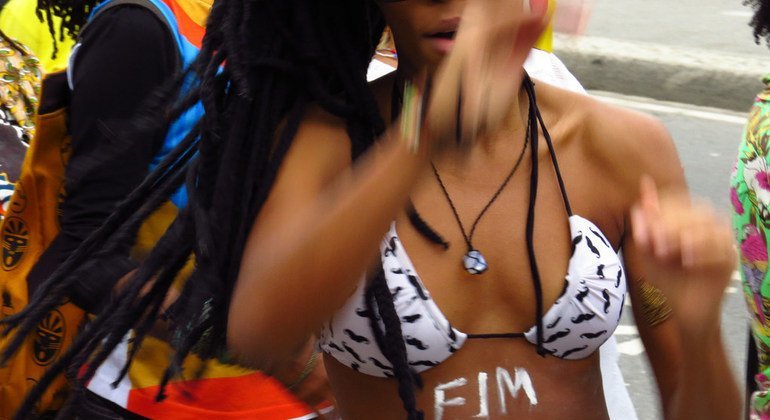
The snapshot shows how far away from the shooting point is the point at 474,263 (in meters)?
2.01

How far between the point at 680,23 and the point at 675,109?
279cm

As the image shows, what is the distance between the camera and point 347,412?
209 centimetres

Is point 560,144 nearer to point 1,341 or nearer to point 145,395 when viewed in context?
point 145,395

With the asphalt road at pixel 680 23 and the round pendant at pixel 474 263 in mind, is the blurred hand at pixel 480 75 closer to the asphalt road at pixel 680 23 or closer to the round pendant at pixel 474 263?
the round pendant at pixel 474 263

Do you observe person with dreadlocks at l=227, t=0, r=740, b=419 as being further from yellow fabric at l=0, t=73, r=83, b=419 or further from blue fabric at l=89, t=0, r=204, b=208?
yellow fabric at l=0, t=73, r=83, b=419

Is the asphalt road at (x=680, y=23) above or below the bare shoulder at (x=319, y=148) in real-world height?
below

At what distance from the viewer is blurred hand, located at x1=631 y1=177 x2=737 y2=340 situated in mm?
1548

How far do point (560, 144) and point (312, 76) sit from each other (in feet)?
1.62

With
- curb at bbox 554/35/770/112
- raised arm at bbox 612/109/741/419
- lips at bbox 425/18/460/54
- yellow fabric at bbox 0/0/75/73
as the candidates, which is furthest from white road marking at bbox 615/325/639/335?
curb at bbox 554/35/770/112

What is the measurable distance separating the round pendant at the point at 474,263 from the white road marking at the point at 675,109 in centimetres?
647

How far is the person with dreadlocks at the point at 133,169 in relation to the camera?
227 centimetres

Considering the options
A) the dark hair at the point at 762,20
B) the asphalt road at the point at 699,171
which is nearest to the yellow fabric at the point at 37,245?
the dark hair at the point at 762,20

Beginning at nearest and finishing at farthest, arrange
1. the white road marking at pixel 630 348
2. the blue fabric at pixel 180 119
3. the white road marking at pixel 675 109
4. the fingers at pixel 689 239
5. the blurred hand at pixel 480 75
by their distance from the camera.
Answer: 1. the blurred hand at pixel 480 75
2. the fingers at pixel 689 239
3. the blue fabric at pixel 180 119
4. the white road marking at pixel 630 348
5. the white road marking at pixel 675 109

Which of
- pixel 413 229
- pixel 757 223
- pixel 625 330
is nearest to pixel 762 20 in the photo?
pixel 757 223
